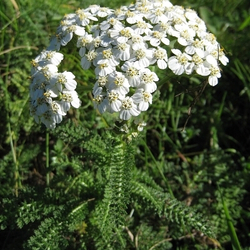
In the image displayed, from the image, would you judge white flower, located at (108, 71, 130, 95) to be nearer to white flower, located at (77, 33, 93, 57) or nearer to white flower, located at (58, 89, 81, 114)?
white flower, located at (58, 89, 81, 114)

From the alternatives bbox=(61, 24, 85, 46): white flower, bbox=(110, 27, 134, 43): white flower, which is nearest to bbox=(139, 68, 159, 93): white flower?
bbox=(110, 27, 134, 43): white flower

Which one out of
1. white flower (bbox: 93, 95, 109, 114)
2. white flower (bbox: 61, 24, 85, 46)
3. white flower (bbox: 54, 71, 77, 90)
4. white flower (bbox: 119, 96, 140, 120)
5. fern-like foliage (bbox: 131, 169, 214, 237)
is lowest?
fern-like foliage (bbox: 131, 169, 214, 237)

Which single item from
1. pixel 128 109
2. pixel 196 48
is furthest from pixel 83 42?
pixel 196 48

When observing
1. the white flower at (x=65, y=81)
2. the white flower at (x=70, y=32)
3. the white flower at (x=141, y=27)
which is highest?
the white flower at (x=70, y=32)

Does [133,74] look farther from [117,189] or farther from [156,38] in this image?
[117,189]

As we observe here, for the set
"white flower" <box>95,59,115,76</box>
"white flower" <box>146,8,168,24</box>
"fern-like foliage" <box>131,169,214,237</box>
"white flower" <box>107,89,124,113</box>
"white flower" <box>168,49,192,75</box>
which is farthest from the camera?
"white flower" <box>146,8,168,24</box>

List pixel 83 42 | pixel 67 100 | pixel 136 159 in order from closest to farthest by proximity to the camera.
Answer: pixel 67 100 → pixel 83 42 → pixel 136 159

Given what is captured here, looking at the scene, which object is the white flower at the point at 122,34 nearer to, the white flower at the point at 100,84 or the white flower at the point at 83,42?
the white flower at the point at 83,42

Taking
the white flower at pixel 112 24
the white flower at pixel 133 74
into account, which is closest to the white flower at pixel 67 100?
the white flower at pixel 133 74
